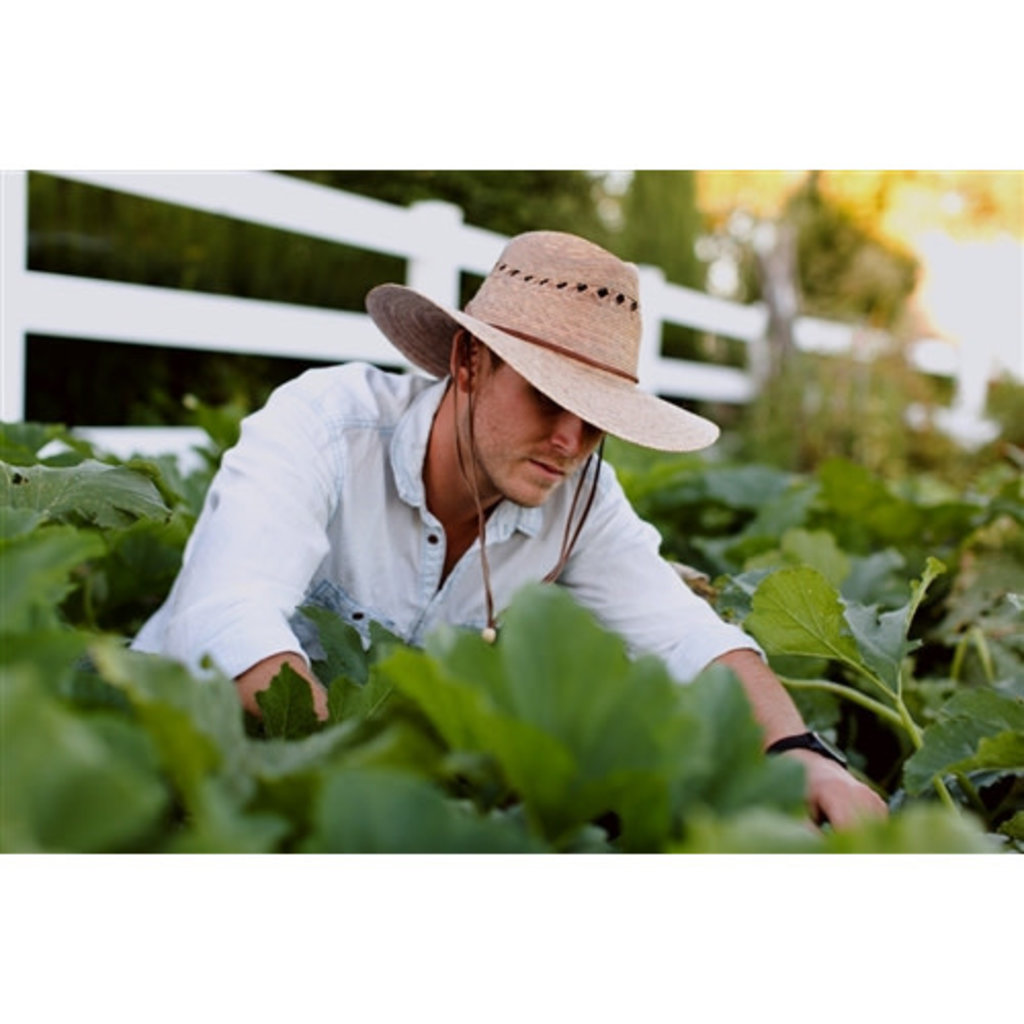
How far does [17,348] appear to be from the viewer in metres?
3.44

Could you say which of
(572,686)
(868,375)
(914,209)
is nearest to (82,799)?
(572,686)

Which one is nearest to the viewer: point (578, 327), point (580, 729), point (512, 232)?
point (580, 729)

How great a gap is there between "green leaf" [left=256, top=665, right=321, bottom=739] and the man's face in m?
0.67

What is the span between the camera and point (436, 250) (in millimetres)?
Answer: 5004

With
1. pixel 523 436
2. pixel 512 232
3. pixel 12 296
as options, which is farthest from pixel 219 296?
pixel 512 232

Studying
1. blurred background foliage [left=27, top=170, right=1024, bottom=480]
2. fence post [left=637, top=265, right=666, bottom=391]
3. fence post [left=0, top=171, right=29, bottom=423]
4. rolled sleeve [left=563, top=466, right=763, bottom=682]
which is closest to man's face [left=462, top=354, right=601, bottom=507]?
rolled sleeve [left=563, top=466, right=763, bottom=682]

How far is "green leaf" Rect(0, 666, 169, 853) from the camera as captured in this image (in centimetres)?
56

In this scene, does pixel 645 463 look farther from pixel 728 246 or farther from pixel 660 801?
pixel 728 246

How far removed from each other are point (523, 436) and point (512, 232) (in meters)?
8.07

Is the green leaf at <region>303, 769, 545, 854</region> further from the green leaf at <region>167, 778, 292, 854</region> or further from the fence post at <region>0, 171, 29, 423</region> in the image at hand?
the fence post at <region>0, 171, 29, 423</region>

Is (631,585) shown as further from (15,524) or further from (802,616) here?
(15,524)

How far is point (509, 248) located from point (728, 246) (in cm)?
1197


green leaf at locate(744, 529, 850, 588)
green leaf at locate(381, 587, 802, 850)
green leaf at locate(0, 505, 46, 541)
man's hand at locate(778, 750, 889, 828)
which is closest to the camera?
green leaf at locate(381, 587, 802, 850)

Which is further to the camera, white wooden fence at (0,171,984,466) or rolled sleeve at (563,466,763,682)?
white wooden fence at (0,171,984,466)
